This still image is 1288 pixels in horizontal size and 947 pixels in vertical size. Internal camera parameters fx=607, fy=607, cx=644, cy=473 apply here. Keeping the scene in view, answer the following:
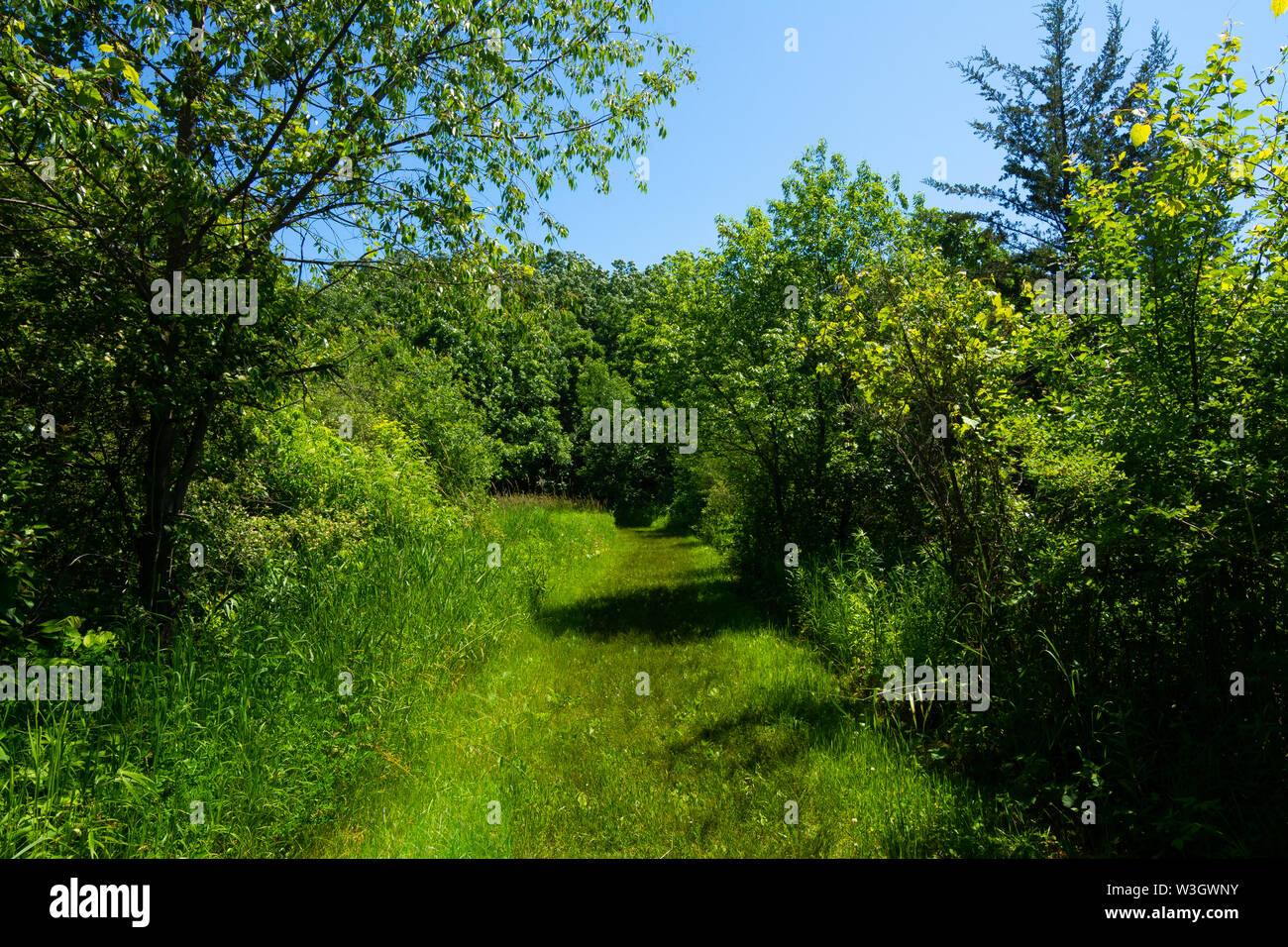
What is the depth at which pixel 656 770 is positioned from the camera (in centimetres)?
504

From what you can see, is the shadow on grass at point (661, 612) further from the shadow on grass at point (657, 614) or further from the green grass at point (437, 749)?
the green grass at point (437, 749)

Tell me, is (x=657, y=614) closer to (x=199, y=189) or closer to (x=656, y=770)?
(x=656, y=770)

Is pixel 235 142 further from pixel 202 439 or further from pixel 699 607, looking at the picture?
pixel 699 607

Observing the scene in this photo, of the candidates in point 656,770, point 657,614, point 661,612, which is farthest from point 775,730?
point 661,612

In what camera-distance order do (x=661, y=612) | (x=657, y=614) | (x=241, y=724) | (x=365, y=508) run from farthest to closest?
(x=661, y=612) → (x=657, y=614) → (x=365, y=508) → (x=241, y=724)

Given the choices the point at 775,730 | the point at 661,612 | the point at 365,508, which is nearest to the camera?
the point at 775,730

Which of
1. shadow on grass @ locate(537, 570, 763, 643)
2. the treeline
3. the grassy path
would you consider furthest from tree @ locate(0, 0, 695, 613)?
shadow on grass @ locate(537, 570, 763, 643)

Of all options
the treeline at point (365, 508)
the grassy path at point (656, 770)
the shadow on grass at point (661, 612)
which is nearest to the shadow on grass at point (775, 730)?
the grassy path at point (656, 770)

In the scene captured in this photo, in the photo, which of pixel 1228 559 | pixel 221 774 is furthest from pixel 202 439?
pixel 1228 559

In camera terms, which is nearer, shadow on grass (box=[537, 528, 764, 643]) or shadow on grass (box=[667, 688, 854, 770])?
shadow on grass (box=[667, 688, 854, 770])

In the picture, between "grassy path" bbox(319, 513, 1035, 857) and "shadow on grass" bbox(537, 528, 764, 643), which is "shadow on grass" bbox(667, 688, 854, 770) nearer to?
"grassy path" bbox(319, 513, 1035, 857)

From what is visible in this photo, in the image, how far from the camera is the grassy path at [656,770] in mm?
3861

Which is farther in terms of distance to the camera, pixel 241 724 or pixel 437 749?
pixel 437 749

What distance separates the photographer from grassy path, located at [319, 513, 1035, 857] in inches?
152
